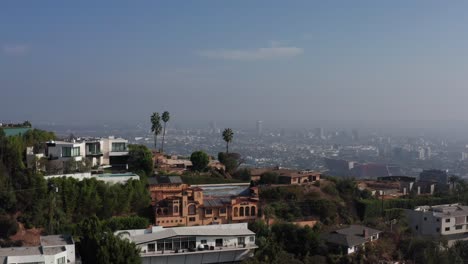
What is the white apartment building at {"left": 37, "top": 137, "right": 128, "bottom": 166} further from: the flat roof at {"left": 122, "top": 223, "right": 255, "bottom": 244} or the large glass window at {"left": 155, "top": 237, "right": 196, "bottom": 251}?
the large glass window at {"left": 155, "top": 237, "right": 196, "bottom": 251}

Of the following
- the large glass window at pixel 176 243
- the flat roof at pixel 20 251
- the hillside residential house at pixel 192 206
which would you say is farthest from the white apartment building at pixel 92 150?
the flat roof at pixel 20 251

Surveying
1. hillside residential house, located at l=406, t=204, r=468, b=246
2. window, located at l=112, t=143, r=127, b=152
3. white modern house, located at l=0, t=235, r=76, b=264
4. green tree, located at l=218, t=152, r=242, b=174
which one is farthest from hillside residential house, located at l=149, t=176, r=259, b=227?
hillside residential house, located at l=406, t=204, r=468, b=246

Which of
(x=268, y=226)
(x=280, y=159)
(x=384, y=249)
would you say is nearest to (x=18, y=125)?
(x=268, y=226)

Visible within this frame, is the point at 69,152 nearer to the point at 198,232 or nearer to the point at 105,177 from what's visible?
the point at 105,177

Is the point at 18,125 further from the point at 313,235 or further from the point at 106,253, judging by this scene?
the point at 313,235

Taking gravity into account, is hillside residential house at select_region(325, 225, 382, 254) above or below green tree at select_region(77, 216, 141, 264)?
below

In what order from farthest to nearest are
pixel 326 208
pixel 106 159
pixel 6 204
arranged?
pixel 106 159
pixel 326 208
pixel 6 204

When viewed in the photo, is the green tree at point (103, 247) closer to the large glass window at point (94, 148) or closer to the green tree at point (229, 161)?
the large glass window at point (94, 148)

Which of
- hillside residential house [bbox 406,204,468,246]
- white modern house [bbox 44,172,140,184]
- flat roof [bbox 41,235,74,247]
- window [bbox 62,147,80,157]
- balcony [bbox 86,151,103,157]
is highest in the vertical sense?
window [bbox 62,147,80,157]
